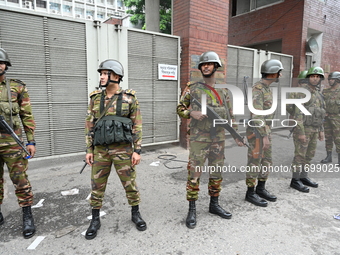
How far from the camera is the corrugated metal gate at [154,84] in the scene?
5.25 meters

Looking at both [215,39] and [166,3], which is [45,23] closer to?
[215,39]

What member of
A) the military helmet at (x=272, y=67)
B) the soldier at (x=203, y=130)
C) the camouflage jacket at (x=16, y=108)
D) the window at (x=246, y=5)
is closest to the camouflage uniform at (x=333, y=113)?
the military helmet at (x=272, y=67)

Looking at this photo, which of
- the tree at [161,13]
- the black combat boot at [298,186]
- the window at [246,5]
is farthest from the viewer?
the tree at [161,13]

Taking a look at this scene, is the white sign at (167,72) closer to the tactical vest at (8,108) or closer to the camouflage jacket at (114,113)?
the camouflage jacket at (114,113)

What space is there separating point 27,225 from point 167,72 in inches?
169

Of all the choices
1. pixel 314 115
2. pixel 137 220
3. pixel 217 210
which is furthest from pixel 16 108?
pixel 314 115

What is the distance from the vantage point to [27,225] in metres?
2.54

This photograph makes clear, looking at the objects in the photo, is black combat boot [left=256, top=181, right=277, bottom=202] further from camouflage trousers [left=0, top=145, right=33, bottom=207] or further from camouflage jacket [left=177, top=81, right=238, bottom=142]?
camouflage trousers [left=0, top=145, right=33, bottom=207]

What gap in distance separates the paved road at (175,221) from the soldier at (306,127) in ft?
0.86

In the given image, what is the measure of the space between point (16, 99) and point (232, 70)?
5795 millimetres

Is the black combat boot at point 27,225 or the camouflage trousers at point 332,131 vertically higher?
the camouflage trousers at point 332,131

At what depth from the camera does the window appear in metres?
9.88

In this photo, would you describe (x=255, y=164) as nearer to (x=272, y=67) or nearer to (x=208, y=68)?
(x=272, y=67)

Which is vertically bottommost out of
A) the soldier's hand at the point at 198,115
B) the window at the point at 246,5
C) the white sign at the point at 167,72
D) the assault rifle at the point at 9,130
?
the assault rifle at the point at 9,130
